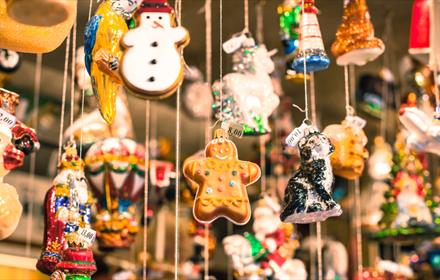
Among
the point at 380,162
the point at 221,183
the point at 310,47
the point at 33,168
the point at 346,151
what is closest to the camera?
the point at 221,183

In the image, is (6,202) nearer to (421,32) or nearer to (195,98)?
(421,32)

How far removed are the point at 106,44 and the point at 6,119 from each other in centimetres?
29

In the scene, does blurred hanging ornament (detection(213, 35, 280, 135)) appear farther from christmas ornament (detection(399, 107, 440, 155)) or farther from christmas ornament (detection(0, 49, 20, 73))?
christmas ornament (detection(0, 49, 20, 73))

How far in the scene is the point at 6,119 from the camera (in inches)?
77.7

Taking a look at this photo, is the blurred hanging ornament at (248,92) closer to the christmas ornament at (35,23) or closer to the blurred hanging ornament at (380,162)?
the christmas ornament at (35,23)

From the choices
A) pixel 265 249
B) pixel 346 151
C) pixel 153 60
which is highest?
pixel 153 60

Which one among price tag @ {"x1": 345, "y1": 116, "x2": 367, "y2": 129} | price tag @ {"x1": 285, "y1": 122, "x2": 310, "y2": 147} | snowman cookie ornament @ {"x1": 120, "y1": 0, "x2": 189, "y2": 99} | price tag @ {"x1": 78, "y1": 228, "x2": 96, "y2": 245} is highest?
snowman cookie ornament @ {"x1": 120, "y1": 0, "x2": 189, "y2": 99}

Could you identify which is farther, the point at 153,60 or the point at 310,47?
the point at 310,47

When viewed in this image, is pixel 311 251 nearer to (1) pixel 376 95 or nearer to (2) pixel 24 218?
(1) pixel 376 95

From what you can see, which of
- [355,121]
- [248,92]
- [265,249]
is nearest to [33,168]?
[265,249]

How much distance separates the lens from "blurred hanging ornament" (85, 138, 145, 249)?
8.72 feet

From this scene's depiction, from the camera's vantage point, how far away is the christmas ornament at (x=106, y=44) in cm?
192

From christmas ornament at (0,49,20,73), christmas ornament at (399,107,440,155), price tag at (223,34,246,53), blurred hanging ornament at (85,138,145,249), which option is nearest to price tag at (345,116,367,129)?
christmas ornament at (399,107,440,155)

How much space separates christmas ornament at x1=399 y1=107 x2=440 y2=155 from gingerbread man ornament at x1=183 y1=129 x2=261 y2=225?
0.59 metres
